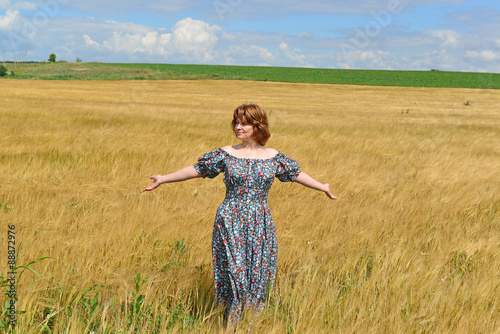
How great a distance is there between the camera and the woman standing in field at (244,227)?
2.56 meters

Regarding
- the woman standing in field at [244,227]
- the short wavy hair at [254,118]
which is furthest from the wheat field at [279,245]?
the short wavy hair at [254,118]

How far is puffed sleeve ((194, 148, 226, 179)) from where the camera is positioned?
272 centimetres

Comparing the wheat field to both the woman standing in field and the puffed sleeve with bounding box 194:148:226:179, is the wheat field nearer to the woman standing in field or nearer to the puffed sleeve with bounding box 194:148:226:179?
the woman standing in field

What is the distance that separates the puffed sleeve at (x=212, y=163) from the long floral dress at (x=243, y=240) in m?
0.04

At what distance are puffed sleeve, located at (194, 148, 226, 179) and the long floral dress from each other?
0.04 metres

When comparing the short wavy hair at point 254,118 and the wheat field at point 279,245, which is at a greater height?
the short wavy hair at point 254,118

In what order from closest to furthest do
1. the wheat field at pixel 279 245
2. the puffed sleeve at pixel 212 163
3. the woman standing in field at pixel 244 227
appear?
the wheat field at pixel 279 245 < the woman standing in field at pixel 244 227 < the puffed sleeve at pixel 212 163

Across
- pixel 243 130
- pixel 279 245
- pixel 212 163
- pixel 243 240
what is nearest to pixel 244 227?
pixel 243 240

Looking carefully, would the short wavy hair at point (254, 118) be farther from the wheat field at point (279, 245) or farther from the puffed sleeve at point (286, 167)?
the wheat field at point (279, 245)

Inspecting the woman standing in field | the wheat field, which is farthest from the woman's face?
the wheat field

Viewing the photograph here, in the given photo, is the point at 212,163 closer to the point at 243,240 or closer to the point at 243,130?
the point at 243,130

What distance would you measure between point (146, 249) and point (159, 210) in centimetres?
94

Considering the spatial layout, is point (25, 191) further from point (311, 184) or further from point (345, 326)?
point (345, 326)

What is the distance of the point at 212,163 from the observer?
2723 millimetres
